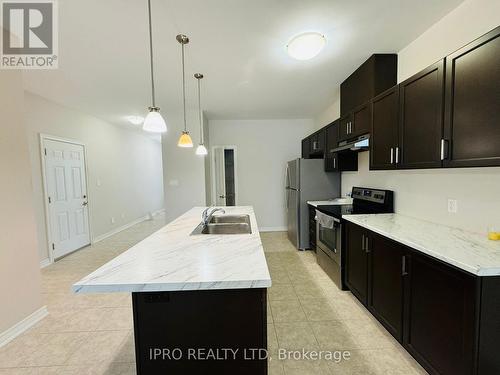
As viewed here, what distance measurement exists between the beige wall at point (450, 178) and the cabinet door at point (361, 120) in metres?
0.48

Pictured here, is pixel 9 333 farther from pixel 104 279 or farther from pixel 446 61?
pixel 446 61

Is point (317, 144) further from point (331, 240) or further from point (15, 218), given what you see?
point (15, 218)

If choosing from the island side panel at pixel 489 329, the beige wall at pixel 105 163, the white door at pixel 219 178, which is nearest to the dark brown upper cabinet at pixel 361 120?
the island side panel at pixel 489 329

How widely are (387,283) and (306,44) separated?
7.15 ft

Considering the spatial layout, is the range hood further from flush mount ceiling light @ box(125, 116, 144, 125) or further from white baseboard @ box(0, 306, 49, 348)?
flush mount ceiling light @ box(125, 116, 144, 125)

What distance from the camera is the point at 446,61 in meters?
1.61

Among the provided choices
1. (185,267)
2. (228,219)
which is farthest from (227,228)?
(185,267)

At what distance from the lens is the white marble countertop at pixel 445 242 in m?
1.23

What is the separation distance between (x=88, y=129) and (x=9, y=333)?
3837 millimetres

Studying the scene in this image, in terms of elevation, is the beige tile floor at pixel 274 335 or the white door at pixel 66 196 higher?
the white door at pixel 66 196

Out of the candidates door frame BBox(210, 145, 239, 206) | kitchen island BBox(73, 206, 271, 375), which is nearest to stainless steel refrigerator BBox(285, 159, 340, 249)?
door frame BBox(210, 145, 239, 206)

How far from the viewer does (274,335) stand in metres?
1.99

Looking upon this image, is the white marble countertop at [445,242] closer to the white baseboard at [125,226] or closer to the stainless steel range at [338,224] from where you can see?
the stainless steel range at [338,224]

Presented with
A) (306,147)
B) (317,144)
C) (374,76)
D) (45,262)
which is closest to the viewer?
(374,76)
